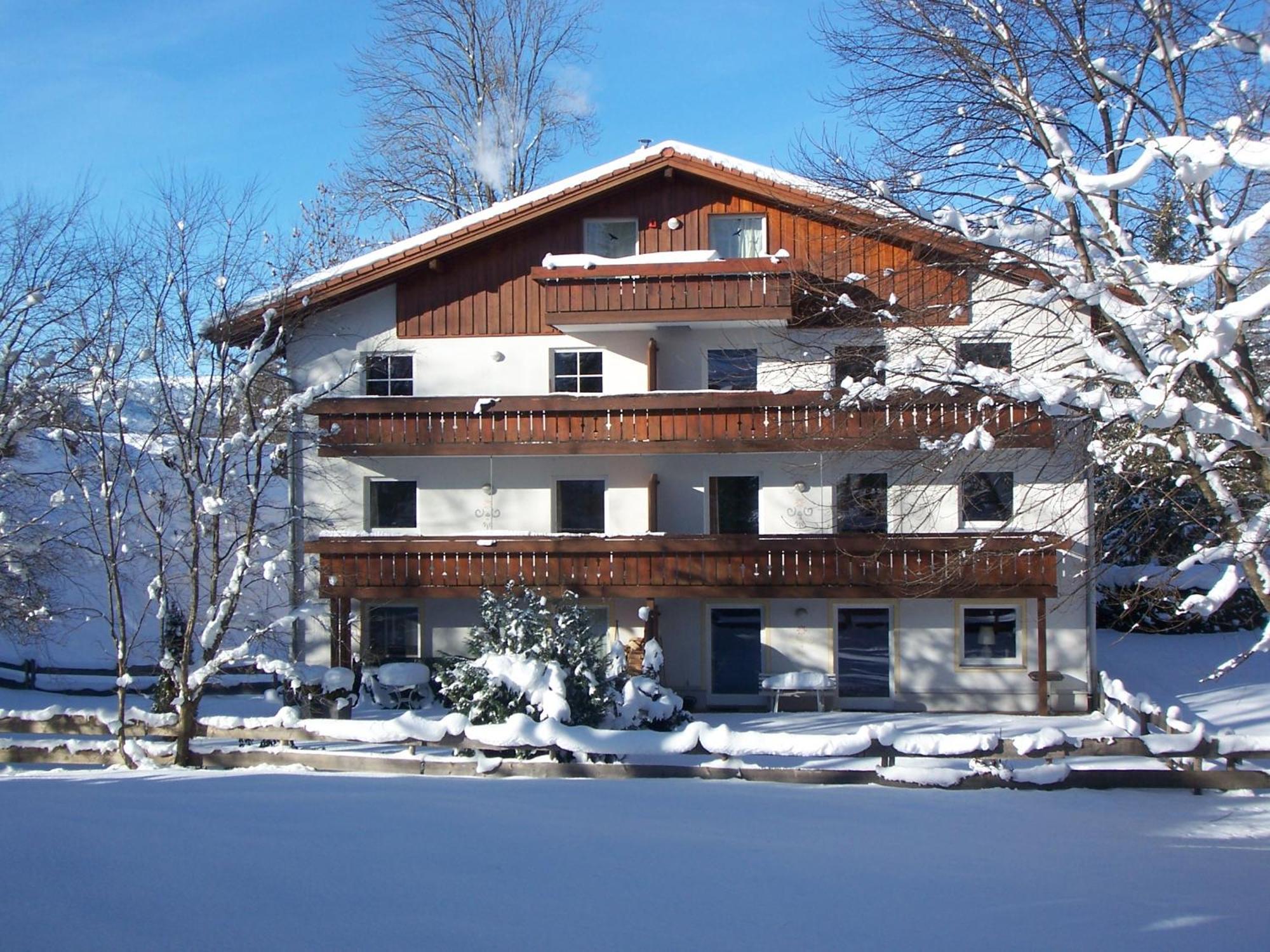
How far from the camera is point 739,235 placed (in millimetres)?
22312

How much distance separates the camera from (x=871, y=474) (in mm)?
21438

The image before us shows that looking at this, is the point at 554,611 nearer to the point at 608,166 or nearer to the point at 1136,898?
the point at 608,166

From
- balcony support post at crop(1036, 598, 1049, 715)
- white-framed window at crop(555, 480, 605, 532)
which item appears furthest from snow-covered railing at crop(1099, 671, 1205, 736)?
white-framed window at crop(555, 480, 605, 532)

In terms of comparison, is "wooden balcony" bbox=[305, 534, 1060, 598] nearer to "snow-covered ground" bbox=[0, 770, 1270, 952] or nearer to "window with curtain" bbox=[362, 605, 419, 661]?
"window with curtain" bbox=[362, 605, 419, 661]

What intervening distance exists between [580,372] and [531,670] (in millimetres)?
9482

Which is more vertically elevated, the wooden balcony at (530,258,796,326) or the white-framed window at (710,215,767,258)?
the white-framed window at (710,215,767,258)

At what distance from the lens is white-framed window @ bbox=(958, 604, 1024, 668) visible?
21.4 metres

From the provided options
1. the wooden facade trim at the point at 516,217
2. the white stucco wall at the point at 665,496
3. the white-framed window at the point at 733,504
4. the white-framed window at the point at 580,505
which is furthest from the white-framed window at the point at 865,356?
the white-framed window at the point at 580,505

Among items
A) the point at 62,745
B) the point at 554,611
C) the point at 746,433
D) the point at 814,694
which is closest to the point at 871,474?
→ the point at 746,433

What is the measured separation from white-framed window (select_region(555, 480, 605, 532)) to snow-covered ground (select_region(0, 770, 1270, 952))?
11.7 m

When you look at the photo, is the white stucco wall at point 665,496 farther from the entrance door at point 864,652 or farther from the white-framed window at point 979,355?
the white-framed window at point 979,355

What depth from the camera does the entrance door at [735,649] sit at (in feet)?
72.3

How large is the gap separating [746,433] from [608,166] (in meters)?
6.22

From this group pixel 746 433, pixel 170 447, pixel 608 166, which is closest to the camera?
pixel 170 447
